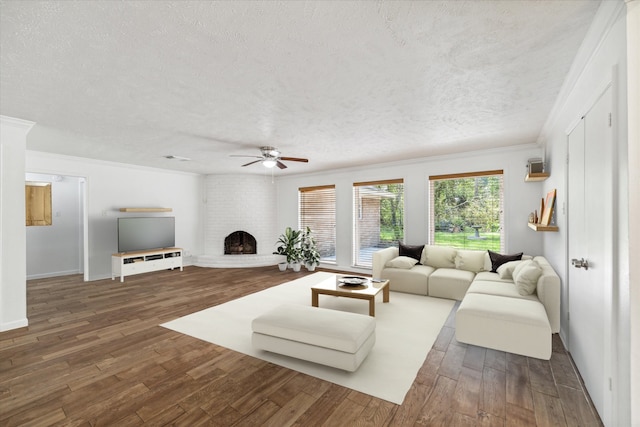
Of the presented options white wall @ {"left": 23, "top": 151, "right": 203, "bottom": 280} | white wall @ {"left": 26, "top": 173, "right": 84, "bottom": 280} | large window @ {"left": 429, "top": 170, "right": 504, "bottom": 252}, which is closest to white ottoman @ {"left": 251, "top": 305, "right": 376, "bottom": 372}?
large window @ {"left": 429, "top": 170, "right": 504, "bottom": 252}

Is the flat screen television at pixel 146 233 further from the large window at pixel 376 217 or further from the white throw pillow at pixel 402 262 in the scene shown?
the white throw pillow at pixel 402 262

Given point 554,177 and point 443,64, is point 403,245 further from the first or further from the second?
point 443,64

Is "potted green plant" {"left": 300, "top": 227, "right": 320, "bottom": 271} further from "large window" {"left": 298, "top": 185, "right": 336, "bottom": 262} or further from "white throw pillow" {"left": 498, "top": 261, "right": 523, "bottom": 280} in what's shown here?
"white throw pillow" {"left": 498, "top": 261, "right": 523, "bottom": 280}

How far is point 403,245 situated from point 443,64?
154 inches

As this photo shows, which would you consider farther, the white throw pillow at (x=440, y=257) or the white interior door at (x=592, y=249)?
the white throw pillow at (x=440, y=257)

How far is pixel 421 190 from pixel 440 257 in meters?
1.44

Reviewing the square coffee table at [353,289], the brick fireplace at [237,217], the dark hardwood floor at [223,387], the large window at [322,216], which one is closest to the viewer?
the dark hardwood floor at [223,387]

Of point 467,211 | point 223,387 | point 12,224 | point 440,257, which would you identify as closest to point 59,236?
point 12,224

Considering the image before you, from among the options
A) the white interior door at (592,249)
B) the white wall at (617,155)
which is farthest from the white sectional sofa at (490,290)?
the white wall at (617,155)

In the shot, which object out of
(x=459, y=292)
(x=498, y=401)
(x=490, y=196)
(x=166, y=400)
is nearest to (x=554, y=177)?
(x=490, y=196)

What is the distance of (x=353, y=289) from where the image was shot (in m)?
3.93

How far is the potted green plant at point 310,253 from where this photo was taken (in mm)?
7012

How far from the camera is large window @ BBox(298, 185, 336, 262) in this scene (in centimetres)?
728

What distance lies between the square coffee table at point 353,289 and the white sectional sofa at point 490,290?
827 mm
